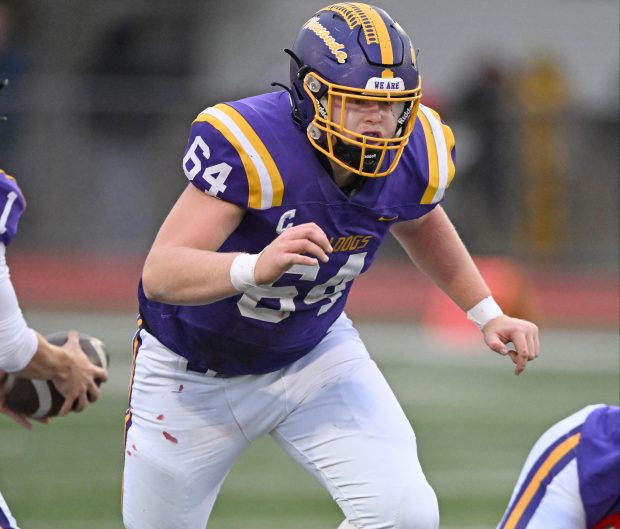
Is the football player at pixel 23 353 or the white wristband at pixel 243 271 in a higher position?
the white wristband at pixel 243 271

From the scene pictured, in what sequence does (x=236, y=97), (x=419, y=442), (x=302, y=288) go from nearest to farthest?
(x=302, y=288) < (x=419, y=442) < (x=236, y=97)

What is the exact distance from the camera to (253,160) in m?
3.54

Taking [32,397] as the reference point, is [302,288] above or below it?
above

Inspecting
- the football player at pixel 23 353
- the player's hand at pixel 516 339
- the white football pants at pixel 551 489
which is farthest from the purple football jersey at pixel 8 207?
the white football pants at pixel 551 489

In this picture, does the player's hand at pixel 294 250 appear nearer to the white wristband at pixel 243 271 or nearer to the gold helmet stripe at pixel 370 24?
the white wristband at pixel 243 271

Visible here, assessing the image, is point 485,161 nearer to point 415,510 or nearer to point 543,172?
point 543,172

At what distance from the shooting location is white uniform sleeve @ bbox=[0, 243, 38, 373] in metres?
3.60

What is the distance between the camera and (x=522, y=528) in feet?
10.1

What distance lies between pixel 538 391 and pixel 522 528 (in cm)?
509

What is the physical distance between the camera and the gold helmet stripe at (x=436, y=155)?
3.86m

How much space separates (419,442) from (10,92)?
6.09 metres

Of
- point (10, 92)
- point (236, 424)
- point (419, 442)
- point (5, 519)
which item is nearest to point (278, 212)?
point (236, 424)

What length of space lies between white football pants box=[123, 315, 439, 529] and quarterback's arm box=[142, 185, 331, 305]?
52cm

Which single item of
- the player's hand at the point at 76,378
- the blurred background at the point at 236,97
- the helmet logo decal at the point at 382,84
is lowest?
the blurred background at the point at 236,97
